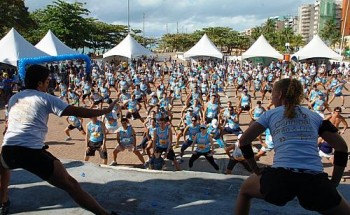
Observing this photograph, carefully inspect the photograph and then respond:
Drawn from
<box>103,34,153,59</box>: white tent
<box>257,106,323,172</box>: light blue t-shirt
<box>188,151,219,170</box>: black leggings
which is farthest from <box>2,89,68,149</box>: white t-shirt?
<box>103,34,153,59</box>: white tent

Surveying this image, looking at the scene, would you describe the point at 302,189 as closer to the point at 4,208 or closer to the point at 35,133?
the point at 35,133

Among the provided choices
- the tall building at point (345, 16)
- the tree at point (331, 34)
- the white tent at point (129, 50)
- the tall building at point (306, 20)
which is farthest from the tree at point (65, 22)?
the tall building at point (306, 20)

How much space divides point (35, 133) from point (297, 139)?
2012 millimetres

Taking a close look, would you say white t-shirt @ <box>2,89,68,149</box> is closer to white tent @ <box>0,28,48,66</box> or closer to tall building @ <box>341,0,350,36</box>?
white tent @ <box>0,28,48,66</box>

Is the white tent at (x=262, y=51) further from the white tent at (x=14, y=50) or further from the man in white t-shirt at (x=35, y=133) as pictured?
the man in white t-shirt at (x=35, y=133)

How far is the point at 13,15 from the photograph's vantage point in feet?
89.2

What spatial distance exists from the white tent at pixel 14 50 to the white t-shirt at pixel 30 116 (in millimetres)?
17127

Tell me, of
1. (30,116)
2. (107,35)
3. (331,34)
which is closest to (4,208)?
(30,116)

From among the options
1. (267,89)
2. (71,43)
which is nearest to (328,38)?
(71,43)

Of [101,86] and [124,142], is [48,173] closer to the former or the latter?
[124,142]

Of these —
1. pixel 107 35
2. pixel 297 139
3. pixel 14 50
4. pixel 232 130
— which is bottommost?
pixel 232 130

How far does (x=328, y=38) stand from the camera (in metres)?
80.8

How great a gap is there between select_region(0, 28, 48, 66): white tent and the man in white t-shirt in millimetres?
17109

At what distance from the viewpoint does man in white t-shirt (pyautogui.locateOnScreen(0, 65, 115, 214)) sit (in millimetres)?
2848
